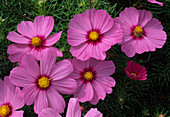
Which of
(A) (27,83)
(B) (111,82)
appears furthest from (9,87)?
(B) (111,82)

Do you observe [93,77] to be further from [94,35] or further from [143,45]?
[143,45]

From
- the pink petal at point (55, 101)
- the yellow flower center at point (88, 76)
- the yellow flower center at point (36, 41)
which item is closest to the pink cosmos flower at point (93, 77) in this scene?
the yellow flower center at point (88, 76)

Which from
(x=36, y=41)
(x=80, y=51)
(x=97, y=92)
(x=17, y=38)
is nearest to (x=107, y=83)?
(x=97, y=92)

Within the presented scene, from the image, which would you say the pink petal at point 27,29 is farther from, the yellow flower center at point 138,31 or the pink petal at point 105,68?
the yellow flower center at point 138,31

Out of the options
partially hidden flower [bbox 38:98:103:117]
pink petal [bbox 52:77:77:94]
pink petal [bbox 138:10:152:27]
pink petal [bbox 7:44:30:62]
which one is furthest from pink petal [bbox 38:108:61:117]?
pink petal [bbox 138:10:152:27]

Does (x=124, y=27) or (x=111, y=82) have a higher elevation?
(x=124, y=27)

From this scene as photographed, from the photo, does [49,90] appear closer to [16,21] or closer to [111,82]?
[111,82]

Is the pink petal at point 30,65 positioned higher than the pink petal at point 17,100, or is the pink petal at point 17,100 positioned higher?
the pink petal at point 30,65
